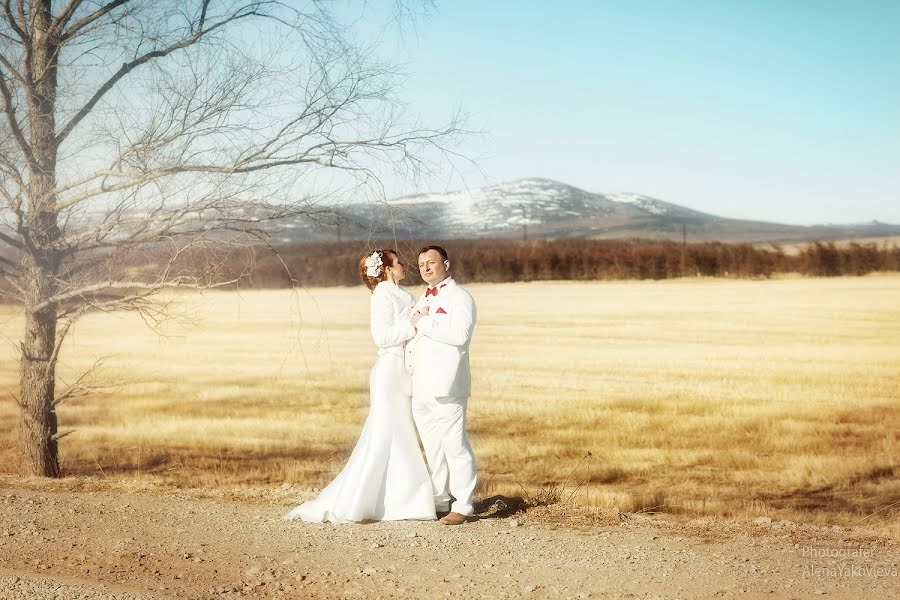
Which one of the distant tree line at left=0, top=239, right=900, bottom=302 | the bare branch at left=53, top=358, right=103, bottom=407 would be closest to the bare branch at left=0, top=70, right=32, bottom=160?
the bare branch at left=53, top=358, right=103, bottom=407

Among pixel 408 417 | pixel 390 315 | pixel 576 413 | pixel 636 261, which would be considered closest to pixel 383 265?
pixel 390 315

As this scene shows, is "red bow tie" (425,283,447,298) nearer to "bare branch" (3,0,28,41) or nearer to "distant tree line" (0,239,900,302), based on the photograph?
"bare branch" (3,0,28,41)

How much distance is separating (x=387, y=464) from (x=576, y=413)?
956cm

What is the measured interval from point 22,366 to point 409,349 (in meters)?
5.16

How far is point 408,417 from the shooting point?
26.6 ft

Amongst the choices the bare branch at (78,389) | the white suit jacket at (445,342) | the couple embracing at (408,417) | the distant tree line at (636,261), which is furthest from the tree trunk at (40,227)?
the distant tree line at (636,261)

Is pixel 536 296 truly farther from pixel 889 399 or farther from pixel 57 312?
pixel 57 312

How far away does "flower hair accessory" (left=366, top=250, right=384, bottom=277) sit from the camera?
7.94 m

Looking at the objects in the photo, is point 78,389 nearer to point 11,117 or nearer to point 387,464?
point 11,117

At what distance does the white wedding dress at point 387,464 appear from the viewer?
800 centimetres

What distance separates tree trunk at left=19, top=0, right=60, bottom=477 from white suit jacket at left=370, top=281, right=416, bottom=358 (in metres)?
4.28

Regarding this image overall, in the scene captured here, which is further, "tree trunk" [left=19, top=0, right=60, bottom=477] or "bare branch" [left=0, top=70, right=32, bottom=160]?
"tree trunk" [left=19, top=0, right=60, bottom=477]

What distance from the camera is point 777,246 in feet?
191

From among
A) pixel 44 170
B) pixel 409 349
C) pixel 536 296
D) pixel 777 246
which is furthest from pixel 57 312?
pixel 777 246
